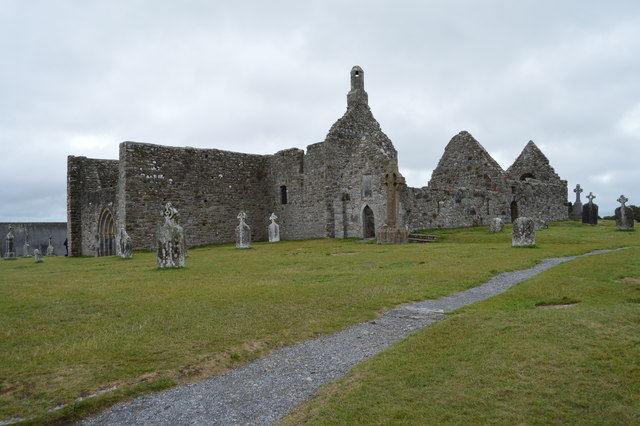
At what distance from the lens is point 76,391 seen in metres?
4.61

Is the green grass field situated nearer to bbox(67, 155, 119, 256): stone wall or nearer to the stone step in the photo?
the stone step

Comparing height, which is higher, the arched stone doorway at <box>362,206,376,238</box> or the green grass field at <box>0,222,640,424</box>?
the arched stone doorway at <box>362,206,376,238</box>

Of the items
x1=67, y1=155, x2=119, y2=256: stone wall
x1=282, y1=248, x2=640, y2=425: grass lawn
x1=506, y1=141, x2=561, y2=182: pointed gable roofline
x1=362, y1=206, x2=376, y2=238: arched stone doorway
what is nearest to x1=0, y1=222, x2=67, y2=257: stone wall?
x1=67, y1=155, x2=119, y2=256: stone wall

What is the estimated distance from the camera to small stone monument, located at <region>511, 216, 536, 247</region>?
57.0 ft

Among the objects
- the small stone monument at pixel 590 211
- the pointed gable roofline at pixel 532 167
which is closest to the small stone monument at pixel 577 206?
the pointed gable roofline at pixel 532 167

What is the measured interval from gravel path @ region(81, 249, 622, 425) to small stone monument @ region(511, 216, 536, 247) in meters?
11.6

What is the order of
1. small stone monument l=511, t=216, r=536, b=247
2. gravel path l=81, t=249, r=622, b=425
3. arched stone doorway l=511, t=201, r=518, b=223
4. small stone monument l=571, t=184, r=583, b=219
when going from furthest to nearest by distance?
small stone monument l=571, t=184, r=583, b=219
arched stone doorway l=511, t=201, r=518, b=223
small stone monument l=511, t=216, r=536, b=247
gravel path l=81, t=249, r=622, b=425

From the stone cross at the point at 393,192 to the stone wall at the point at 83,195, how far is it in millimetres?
17867

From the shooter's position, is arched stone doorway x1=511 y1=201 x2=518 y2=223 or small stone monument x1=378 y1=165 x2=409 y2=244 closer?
small stone monument x1=378 y1=165 x2=409 y2=244

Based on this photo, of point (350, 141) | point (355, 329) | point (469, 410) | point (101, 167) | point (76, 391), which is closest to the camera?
point (469, 410)

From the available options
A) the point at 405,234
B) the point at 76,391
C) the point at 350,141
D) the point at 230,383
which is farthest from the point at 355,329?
the point at 350,141

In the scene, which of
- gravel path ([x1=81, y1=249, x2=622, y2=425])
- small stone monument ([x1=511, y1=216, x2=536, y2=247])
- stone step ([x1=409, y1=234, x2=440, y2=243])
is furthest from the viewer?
stone step ([x1=409, y1=234, x2=440, y2=243])

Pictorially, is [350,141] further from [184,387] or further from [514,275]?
[184,387]

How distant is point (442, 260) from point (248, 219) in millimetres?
18653
